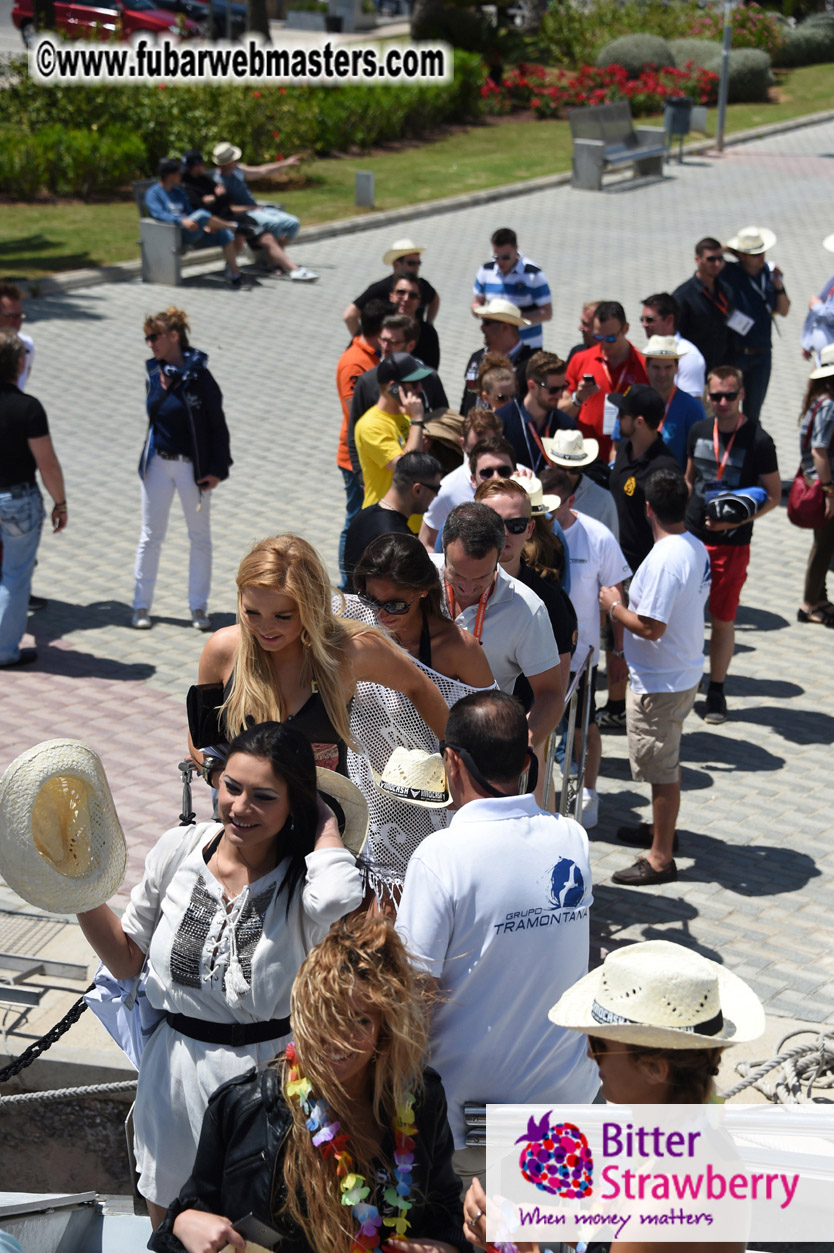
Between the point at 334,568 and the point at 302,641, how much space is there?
19.0ft

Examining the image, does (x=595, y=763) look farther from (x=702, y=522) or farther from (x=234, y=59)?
(x=234, y=59)

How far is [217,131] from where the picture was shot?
24188mm

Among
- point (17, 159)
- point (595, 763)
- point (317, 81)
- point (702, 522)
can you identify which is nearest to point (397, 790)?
point (595, 763)

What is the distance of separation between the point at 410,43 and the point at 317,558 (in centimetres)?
3486

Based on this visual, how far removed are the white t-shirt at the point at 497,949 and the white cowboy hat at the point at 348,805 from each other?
0.31 meters

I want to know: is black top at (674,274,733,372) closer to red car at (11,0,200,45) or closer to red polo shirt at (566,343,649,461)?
red polo shirt at (566,343,649,461)

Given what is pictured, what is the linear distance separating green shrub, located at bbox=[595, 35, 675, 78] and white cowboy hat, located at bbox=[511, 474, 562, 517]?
96.2 ft

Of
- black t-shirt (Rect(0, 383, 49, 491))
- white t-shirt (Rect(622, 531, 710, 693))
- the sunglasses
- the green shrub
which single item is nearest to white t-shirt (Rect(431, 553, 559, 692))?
the sunglasses

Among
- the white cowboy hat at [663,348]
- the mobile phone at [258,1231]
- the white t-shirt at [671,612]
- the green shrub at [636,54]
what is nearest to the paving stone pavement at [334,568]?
the white t-shirt at [671,612]

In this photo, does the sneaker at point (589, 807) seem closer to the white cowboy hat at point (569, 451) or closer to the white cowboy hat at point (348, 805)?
the white cowboy hat at point (569, 451)

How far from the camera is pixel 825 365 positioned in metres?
10.1

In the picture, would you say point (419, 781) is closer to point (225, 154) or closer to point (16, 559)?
point (16, 559)

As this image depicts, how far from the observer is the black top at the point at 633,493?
27.6 ft

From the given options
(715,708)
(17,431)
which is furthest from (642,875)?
(17,431)
